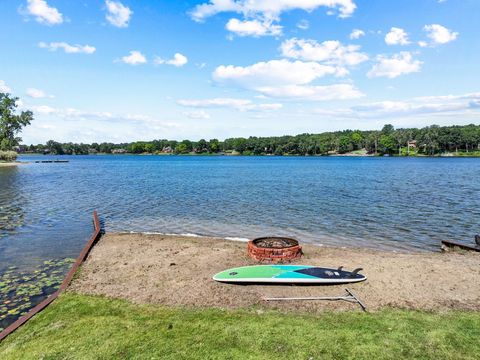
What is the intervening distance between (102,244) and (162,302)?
30.9ft

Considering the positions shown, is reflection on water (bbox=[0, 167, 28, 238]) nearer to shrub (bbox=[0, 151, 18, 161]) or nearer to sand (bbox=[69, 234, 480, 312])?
sand (bbox=[69, 234, 480, 312])

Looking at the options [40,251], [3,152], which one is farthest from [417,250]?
[3,152]

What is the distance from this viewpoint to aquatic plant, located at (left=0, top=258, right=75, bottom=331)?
1070 cm

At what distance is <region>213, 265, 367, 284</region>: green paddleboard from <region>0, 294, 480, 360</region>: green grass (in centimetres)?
217

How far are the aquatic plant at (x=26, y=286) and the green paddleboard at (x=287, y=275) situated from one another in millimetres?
5924

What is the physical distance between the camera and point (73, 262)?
51.4 ft

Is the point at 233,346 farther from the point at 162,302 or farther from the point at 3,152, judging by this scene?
Result: the point at 3,152

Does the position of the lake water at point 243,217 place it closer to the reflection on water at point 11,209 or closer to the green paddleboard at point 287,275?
the reflection on water at point 11,209

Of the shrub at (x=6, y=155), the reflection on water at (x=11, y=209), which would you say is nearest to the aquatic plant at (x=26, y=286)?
the reflection on water at (x=11, y=209)

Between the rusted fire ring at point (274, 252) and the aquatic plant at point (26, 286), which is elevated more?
the rusted fire ring at point (274, 252)

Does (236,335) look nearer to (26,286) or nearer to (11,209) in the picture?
(26,286)

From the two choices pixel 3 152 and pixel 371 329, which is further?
pixel 3 152

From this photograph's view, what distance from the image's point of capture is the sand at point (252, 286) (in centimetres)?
1087

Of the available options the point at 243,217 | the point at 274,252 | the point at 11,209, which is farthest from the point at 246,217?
the point at 11,209
